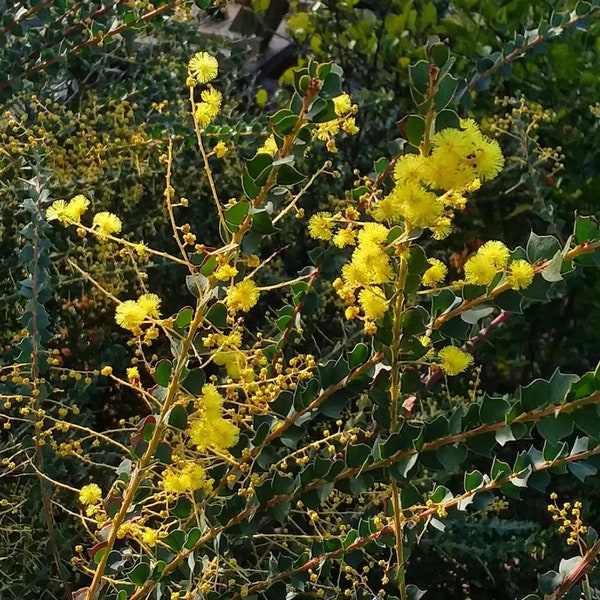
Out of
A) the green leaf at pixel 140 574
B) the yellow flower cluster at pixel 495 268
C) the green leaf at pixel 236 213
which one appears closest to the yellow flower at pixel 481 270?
the yellow flower cluster at pixel 495 268

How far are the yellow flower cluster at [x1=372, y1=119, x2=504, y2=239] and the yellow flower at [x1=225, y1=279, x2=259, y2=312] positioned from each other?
148 millimetres

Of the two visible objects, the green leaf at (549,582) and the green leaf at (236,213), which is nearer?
the green leaf at (236,213)

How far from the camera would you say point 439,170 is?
643mm

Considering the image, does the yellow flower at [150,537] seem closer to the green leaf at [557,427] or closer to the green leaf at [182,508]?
the green leaf at [182,508]

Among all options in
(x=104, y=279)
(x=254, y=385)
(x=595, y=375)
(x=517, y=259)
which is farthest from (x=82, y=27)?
(x=595, y=375)

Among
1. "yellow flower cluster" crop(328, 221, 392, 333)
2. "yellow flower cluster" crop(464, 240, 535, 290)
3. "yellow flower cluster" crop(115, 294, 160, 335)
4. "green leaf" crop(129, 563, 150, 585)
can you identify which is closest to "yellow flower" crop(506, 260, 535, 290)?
"yellow flower cluster" crop(464, 240, 535, 290)

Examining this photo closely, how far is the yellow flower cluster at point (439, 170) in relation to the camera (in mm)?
640

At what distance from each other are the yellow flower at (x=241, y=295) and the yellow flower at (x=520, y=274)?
9.0 inches

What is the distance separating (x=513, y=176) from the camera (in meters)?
2.08

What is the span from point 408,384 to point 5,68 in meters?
0.99

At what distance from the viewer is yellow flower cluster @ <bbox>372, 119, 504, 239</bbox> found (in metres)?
0.64

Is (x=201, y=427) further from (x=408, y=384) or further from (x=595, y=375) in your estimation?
(x=595, y=375)

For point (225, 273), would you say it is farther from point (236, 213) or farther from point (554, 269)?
point (554, 269)

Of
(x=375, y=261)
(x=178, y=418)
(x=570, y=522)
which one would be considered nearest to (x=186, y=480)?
(x=178, y=418)
